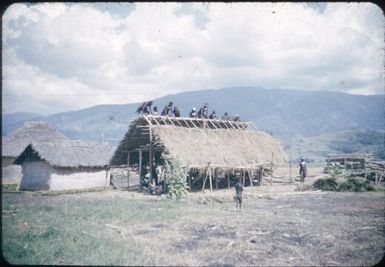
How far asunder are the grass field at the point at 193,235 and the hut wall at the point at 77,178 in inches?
422

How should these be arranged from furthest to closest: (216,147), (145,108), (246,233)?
(216,147) → (145,108) → (246,233)

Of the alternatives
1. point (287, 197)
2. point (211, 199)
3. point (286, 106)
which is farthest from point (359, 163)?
point (286, 106)

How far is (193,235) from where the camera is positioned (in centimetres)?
1015

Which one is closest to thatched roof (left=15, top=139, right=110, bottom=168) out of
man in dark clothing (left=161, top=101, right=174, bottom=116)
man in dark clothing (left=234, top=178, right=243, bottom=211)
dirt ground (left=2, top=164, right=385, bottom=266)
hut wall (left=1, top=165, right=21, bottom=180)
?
hut wall (left=1, top=165, right=21, bottom=180)

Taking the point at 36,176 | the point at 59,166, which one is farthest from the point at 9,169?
the point at 59,166

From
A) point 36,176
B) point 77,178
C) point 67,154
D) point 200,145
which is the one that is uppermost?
point 200,145

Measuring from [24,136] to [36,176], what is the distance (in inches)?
428

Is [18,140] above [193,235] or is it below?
above

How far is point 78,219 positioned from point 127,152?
13012mm

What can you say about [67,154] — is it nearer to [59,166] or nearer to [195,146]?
[59,166]

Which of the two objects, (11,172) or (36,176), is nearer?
(36,176)

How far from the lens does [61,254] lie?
7.81 metres

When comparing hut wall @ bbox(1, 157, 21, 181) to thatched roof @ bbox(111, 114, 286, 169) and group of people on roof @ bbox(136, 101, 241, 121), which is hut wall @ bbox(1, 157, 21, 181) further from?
group of people on roof @ bbox(136, 101, 241, 121)

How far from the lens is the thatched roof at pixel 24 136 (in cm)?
3243
